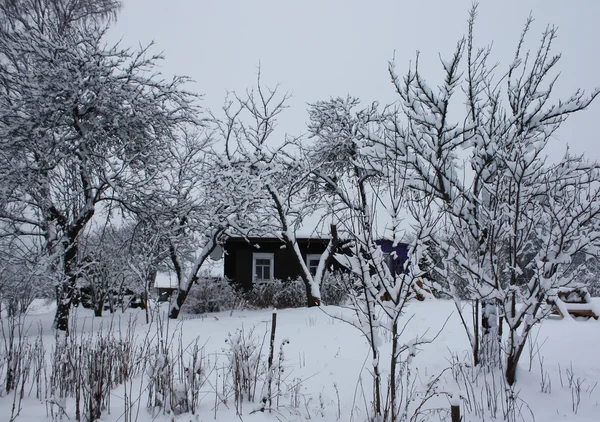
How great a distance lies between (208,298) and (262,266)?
469cm

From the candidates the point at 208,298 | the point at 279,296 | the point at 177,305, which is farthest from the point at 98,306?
the point at 279,296

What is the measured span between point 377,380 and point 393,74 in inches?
148

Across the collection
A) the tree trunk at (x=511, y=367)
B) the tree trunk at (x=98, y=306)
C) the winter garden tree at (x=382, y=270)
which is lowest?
the tree trunk at (x=98, y=306)

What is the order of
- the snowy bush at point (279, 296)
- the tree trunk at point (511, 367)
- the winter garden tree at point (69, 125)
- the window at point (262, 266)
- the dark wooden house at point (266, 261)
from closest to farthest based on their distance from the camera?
the tree trunk at point (511, 367), the winter garden tree at point (69, 125), the snowy bush at point (279, 296), the dark wooden house at point (266, 261), the window at point (262, 266)

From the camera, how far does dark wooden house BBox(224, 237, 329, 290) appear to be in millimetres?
18859

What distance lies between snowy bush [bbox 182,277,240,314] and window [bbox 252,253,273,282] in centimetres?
387

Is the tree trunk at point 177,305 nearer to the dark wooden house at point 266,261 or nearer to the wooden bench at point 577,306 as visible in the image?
the dark wooden house at point 266,261

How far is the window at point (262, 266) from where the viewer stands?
19.1 metres

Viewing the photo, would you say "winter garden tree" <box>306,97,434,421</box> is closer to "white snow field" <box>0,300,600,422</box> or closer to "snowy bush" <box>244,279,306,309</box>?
"white snow field" <box>0,300,600,422</box>

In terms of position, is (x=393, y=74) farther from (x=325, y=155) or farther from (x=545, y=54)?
(x=325, y=155)

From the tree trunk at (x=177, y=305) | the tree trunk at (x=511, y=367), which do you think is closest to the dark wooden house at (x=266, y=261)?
the tree trunk at (x=177, y=305)

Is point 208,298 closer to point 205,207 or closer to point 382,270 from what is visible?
point 205,207

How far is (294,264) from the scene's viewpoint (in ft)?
63.3

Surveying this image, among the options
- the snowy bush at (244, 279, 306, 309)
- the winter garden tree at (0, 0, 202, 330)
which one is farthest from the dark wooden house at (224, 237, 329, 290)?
the winter garden tree at (0, 0, 202, 330)
